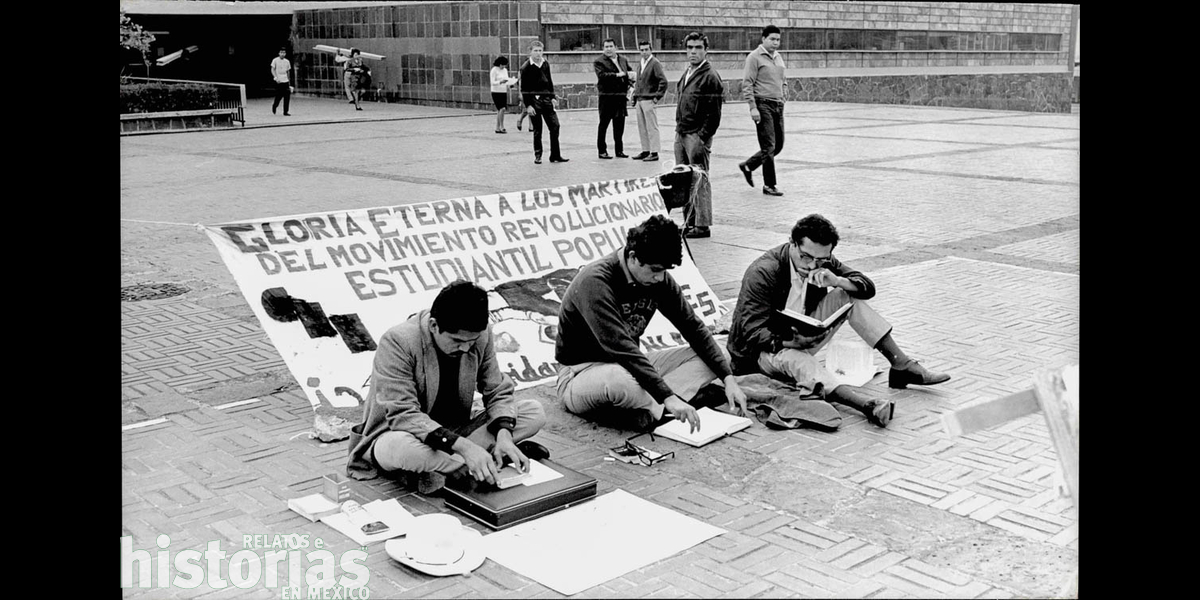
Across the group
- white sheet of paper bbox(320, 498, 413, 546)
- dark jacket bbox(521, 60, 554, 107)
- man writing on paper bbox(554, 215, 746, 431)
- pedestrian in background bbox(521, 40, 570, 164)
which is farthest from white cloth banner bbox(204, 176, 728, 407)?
dark jacket bbox(521, 60, 554, 107)

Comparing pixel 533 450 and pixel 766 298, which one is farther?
pixel 766 298

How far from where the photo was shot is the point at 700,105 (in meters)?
11.9

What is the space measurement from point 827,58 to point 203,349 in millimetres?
29638

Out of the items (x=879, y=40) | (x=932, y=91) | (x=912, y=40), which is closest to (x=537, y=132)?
(x=932, y=91)

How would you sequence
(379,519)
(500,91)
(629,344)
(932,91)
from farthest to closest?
(932,91)
(500,91)
(629,344)
(379,519)

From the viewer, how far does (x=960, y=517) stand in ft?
15.1

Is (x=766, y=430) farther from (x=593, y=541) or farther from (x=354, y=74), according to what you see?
(x=354, y=74)

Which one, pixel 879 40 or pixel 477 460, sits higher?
pixel 879 40

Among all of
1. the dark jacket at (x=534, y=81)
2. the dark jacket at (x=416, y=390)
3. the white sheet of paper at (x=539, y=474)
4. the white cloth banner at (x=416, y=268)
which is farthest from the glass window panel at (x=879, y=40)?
the white sheet of paper at (x=539, y=474)

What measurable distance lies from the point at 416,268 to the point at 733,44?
26.1 meters

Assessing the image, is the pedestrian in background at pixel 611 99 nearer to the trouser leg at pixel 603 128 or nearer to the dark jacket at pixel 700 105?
the trouser leg at pixel 603 128

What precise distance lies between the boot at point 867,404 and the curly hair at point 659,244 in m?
1.25
